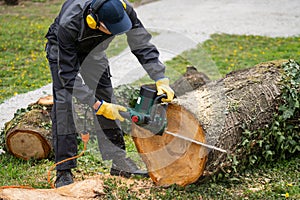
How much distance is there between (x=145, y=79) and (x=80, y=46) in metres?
3.35

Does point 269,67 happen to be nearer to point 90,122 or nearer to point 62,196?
point 90,122

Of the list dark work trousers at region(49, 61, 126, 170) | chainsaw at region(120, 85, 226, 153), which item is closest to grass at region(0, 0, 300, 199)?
dark work trousers at region(49, 61, 126, 170)

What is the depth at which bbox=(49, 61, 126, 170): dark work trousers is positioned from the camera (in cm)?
384

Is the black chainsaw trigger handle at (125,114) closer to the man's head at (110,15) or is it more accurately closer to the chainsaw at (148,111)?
the chainsaw at (148,111)

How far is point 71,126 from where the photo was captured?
12.9ft

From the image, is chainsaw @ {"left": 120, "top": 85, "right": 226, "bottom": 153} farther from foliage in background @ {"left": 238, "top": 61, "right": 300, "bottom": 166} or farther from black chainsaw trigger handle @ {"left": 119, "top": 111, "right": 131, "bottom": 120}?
foliage in background @ {"left": 238, "top": 61, "right": 300, "bottom": 166}

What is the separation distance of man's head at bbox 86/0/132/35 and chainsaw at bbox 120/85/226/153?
0.52m

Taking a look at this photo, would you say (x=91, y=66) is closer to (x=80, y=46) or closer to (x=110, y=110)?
(x=80, y=46)

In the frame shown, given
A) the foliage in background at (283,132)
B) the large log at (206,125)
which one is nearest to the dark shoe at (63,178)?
the large log at (206,125)

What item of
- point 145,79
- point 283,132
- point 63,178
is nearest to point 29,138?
point 63,178

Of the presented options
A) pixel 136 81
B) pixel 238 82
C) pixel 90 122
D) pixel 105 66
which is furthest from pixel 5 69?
pixel 238 82

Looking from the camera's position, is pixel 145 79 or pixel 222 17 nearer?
pixel 145 79

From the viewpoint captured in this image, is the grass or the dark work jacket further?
the grass

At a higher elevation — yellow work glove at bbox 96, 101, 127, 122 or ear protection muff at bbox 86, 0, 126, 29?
ear protection muff at bbox 86, 0, 126, 29
